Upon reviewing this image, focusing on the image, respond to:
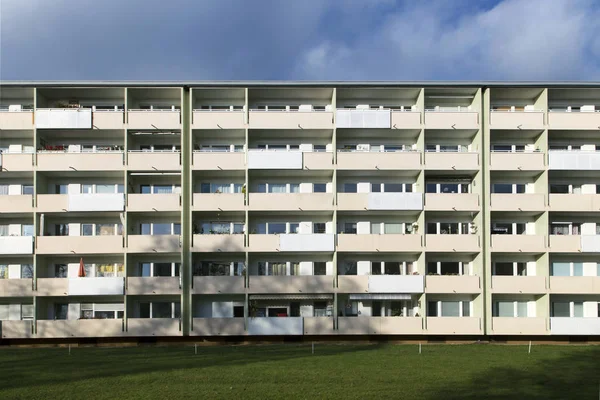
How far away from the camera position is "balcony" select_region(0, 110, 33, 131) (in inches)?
1545

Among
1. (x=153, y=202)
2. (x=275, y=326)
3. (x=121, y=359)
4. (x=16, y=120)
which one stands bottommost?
(x=121, y=359)

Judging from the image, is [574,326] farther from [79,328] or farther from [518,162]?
[79,328]

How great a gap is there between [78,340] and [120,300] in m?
3.43

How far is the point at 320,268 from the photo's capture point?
40.7 metres

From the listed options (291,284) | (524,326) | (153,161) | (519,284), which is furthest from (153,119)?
(524,326)

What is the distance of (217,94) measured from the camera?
40.7 metres

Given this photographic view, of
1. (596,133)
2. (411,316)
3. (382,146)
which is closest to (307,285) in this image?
(411,316)

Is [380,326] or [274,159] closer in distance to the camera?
[380,326]

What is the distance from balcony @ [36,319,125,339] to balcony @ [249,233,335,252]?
950 cm

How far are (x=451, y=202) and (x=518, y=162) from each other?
16.0 ft

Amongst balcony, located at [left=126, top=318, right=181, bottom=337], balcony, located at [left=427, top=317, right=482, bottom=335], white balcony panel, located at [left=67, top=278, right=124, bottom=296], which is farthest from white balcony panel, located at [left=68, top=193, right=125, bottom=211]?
balcony, located at [left=427, top=317, right=482, bottom=335]

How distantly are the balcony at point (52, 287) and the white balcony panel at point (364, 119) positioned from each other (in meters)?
19.6

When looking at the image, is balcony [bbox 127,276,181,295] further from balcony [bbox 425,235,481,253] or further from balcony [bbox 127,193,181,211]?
balcony [bbox 425,235,481,253]

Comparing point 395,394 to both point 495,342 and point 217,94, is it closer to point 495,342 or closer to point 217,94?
point 495,342
